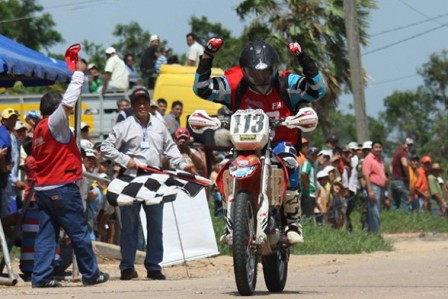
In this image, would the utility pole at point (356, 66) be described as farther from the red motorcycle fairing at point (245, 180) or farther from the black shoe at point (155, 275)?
the red motorcycle fairing at point (245, 180)

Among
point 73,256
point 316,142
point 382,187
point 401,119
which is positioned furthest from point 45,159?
point 401,119

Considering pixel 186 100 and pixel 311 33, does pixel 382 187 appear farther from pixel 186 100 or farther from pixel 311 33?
pixel 311 33

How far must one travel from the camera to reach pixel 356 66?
95.9 ft

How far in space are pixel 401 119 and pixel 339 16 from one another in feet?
109

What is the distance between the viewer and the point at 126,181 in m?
14.0

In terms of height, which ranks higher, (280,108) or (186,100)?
(186,100)

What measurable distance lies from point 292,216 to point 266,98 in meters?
1.03

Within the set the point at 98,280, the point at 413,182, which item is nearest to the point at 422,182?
the point at 413,182

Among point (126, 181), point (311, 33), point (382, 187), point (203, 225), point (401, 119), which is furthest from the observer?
point (401, 119)

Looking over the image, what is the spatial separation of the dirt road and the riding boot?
0.47m

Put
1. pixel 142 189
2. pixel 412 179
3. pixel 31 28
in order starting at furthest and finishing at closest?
pixel 31 28 → pixel 412 179 → pixel 142 189

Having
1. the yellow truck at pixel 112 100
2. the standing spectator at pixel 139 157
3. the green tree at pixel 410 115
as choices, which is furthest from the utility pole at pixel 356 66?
the green tree at pixel 410 115

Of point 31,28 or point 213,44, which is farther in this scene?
point 31,28

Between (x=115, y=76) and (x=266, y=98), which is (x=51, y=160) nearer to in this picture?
(x=266, y=98)
